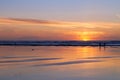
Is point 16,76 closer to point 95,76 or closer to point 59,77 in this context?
point 59,77

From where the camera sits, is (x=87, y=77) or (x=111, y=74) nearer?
(x=87, y=77)

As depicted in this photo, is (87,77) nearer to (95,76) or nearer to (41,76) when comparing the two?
(95,76)

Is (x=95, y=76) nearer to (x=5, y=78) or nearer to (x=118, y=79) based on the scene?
(x=118, y=79)

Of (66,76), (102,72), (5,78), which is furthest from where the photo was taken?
(102,72)

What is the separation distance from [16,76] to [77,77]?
→ 2.95 metres

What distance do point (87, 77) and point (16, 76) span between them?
11.2ft

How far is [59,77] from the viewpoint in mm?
13211

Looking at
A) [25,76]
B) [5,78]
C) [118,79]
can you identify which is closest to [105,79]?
[118,79]

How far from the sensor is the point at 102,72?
14.9 metres

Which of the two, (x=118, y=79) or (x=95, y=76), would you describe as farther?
(x=95, y=76)

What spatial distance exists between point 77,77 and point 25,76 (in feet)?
8.24

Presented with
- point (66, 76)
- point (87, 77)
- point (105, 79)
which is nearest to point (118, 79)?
point (105, 79)

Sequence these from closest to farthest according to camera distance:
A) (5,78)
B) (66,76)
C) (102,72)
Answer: (5,78) → (66,76) → (102,72)

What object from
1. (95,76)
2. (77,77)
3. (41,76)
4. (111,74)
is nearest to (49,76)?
(41,76)
